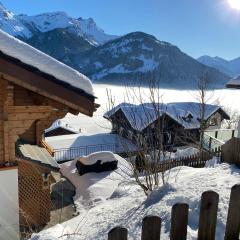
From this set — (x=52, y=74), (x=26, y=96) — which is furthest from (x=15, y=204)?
(x=52, y=74)

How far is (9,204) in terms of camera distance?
473 cm

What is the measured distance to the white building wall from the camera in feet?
15.1

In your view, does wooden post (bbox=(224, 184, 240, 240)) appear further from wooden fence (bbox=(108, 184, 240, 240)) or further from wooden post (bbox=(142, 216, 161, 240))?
wooden post (bbox=(142, 216, 161, 240))

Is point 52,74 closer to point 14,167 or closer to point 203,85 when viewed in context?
point 14,167

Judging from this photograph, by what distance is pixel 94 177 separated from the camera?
14.3 metres

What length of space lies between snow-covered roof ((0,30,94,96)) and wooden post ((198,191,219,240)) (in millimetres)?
2246

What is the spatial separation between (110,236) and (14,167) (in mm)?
2773

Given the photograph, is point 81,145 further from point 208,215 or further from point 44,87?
point 208,215

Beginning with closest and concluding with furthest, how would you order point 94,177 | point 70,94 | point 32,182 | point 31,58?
point 31,58 < point 70,94 < point 32,182 < point 94,177

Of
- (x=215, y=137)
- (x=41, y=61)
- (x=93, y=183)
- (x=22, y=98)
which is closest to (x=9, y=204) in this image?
(x=22, y=98)

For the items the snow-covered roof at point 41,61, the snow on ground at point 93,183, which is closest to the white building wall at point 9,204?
the snow-covered roof at point 41,61

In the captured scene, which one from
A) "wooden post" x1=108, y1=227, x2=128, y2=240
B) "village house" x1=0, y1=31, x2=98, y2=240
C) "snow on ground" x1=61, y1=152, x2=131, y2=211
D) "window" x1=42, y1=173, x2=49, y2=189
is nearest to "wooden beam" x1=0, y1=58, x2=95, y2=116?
"village house" x1=0, y1=31, x2=98, y2=240

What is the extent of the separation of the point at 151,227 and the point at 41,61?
252 cm

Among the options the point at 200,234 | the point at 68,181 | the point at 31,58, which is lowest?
the point at 68,181
